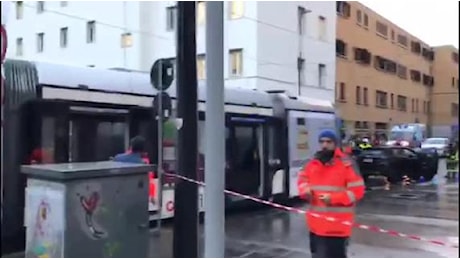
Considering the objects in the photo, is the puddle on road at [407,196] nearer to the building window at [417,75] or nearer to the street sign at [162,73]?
the building window at [417,75]

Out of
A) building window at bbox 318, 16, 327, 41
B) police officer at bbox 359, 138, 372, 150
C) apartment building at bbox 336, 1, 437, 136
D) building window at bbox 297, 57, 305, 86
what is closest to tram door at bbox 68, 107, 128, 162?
police officer at bbox 359, 138, 372, 150

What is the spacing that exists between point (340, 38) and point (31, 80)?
1213 inches

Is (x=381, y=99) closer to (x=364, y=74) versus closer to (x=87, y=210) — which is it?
(x=364, y=74)

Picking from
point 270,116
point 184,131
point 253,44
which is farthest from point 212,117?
point 253,44

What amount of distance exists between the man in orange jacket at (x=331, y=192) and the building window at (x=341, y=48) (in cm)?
3179

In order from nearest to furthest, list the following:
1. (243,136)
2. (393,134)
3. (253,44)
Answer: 1. (243,136)
2. (393,134)
3. (253,44)

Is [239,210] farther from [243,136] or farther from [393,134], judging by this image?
[393,134]

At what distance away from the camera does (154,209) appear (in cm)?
983

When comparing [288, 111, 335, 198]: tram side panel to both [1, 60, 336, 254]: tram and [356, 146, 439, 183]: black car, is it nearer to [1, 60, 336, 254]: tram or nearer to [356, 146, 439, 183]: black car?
[1, 60, 336, 254]: tram

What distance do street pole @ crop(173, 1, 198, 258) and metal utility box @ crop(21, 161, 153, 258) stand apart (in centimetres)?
142

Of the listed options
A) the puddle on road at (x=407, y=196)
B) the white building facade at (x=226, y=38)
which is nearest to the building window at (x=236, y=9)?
the white building facade at (x=226, y=38)

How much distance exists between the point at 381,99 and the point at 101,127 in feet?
85.0

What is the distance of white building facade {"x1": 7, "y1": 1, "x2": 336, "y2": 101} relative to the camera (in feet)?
97.2

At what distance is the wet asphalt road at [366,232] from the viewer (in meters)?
8.41
